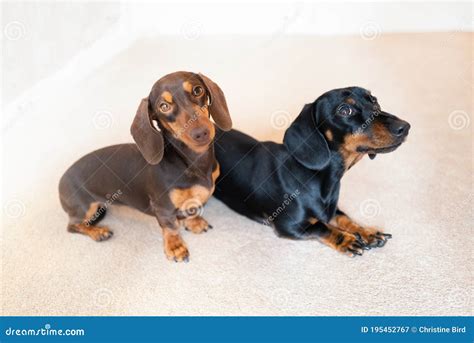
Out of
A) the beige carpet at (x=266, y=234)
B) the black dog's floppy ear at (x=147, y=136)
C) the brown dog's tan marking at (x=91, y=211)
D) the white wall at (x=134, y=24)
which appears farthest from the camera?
the white wall at (x=134, y=24)

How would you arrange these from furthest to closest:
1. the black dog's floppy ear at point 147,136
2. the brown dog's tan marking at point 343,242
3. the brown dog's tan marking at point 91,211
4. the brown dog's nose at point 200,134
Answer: the brown dog's tan marking at point 91,211 < the brown dog's tan marking at point 343,242 < the black dog's floppy ear at point 147,136 < the brown dog's nose at point 200,134

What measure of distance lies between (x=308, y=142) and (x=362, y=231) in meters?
0.62

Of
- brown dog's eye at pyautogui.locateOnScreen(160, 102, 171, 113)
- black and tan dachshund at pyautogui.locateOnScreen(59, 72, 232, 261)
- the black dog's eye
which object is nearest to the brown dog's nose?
black and tan dachshund at pyautogui.locateOnScreen(59, 72, 232, 261)

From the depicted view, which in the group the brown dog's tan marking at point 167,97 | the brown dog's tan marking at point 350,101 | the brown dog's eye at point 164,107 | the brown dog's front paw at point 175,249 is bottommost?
the brown dog's front paw at point 175,249

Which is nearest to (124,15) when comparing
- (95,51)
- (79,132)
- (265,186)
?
(95,51)

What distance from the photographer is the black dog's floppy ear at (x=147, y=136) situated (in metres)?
2.02

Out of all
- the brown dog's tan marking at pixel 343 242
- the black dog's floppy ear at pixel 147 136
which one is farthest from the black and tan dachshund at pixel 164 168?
the brown dog's tan marking at pixel 343 242

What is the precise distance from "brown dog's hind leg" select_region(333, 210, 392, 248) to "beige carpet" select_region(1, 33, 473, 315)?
2.0 inches

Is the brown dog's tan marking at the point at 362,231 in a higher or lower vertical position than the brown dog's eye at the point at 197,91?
lower

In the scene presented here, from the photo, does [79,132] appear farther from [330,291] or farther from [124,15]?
[330,291]

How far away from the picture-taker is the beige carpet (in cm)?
212

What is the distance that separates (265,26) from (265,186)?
3.43 meters

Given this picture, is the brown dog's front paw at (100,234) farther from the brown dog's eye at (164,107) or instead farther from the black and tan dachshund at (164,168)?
the brown dog's eye at (164,107)

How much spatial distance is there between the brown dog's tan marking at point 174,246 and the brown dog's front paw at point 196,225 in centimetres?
13
